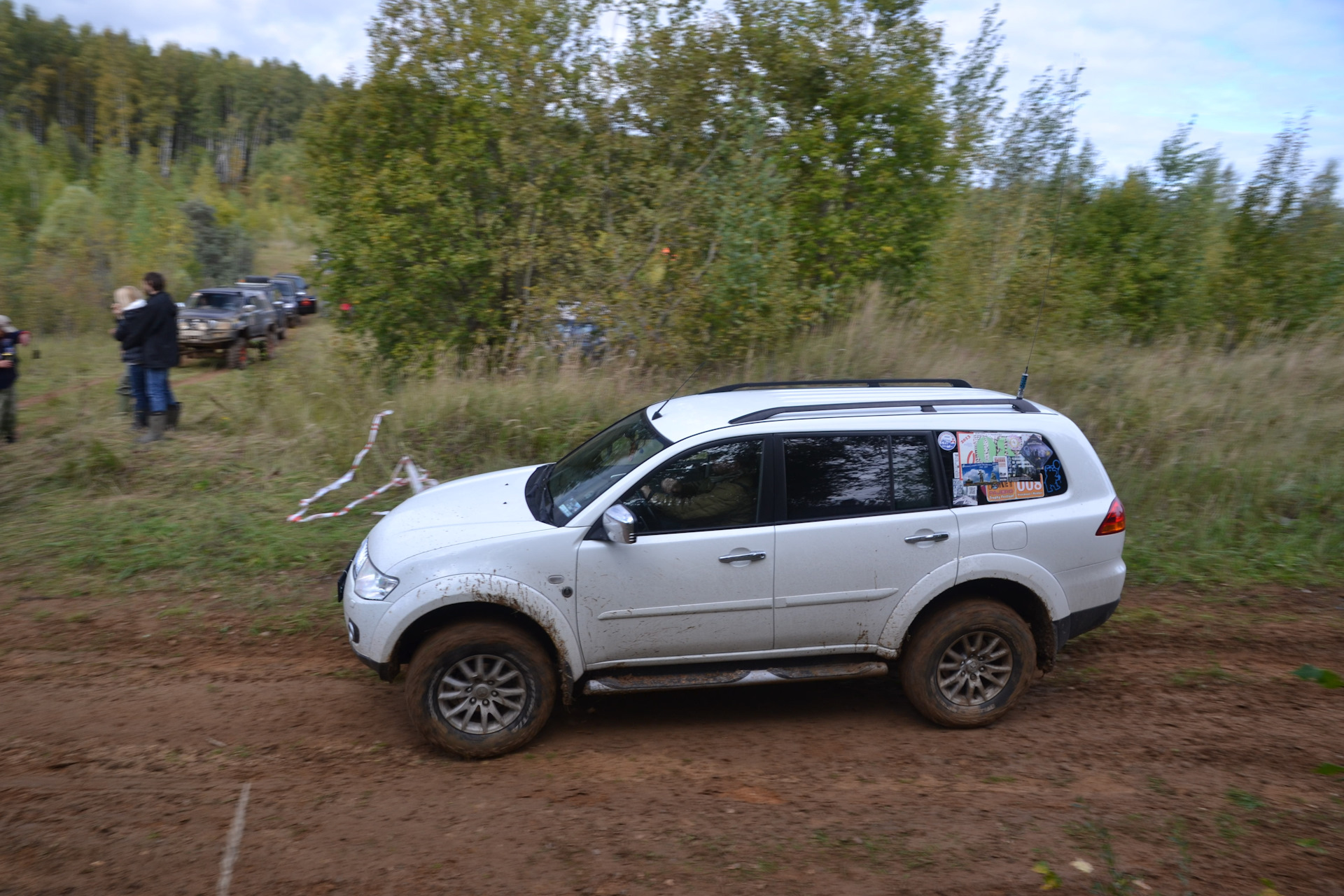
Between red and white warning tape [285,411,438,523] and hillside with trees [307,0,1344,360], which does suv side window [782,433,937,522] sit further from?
hillside with trees [307,0,1344,360]

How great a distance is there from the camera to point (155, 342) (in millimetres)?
10633

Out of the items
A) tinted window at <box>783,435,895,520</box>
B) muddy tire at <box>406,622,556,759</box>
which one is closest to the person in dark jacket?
muddy tire at <box>406,622,556,759</box>

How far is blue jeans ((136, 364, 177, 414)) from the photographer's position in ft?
34.9

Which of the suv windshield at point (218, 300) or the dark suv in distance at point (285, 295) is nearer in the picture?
the suv windshield at point (218, 300)

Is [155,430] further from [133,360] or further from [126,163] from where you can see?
[126,163]

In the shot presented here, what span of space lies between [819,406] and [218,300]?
78.2 ft

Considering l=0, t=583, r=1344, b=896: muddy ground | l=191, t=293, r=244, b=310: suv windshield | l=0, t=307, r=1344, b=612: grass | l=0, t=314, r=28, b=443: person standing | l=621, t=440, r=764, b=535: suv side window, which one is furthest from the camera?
l=191, t=293, r=244, b=310: suv windshield

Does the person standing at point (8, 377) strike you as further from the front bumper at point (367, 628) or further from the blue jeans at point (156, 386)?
the front bumper at point (367, 628)

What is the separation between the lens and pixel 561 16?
1330 centimetres

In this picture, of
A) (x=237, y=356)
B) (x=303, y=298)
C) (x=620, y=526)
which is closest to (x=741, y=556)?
(x=620, y=526)

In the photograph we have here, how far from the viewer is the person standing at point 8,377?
401 inches

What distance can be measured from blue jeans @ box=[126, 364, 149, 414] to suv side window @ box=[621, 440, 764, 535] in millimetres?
8456

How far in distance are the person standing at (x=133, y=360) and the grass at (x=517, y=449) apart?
0.39 metres

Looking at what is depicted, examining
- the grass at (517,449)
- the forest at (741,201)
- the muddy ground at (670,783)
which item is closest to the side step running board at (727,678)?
the muddy ground at (670,783)
